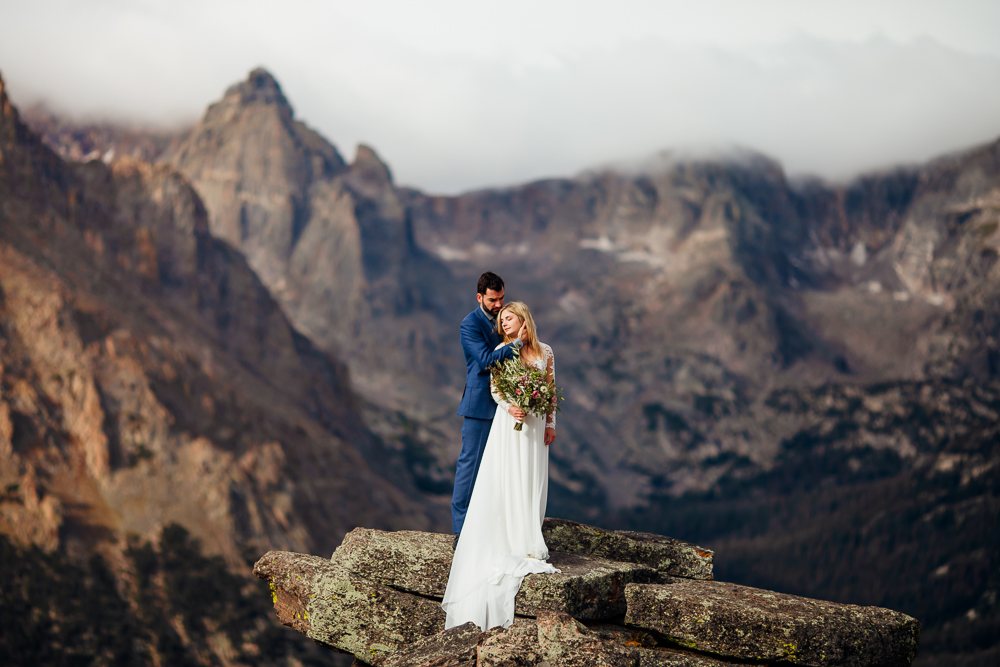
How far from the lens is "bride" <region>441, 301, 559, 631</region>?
18.2 meters

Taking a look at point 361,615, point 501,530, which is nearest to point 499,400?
point 501,530

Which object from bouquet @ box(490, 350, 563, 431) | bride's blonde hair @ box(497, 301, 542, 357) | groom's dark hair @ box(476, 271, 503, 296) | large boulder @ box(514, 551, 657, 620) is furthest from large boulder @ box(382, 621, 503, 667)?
groom's dark hair @ box(476, 271, 503, 296)

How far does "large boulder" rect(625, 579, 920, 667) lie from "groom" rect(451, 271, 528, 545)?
456cm

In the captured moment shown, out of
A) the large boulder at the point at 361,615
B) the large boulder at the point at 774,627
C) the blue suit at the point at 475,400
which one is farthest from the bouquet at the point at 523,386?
the large boulder at the point at 361,615

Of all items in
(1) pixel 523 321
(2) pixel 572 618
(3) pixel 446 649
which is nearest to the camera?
(2) pixel 572 618

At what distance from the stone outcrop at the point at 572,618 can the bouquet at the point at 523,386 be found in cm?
361

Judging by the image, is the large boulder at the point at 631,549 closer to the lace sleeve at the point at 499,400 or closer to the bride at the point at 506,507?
the bride at the point at 506,507

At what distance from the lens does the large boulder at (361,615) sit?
1912 cm

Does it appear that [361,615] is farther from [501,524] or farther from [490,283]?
[490,283]

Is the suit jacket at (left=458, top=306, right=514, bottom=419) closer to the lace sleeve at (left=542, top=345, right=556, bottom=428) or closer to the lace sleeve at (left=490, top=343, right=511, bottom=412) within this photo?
the lace sleeve at (left=490, top=343, right=511, bottom=412)

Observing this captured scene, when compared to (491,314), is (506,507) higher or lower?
lower

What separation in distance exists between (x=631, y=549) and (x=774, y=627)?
5.43 metres

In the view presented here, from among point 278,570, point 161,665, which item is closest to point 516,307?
point 278,570

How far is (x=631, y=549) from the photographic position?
22.0 m
